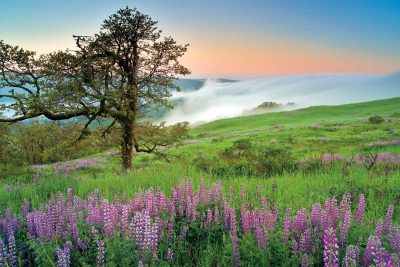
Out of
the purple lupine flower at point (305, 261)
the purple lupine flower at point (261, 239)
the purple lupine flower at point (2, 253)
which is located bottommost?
the purple lupine flower at point (305, 261)

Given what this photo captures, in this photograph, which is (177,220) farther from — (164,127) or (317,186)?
(164,127)

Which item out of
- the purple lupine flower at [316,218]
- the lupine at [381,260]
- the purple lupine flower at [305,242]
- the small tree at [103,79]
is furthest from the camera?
the small tree at [103,79]

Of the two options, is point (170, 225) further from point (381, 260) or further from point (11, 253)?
point (381, 260)

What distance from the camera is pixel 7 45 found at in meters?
16.4

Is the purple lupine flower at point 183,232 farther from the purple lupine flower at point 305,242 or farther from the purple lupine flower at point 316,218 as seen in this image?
the purple lupine flower at point 316,218

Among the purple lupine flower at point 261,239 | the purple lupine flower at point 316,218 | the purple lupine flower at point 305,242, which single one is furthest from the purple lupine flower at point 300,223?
the purple lupine flower at point 261,239

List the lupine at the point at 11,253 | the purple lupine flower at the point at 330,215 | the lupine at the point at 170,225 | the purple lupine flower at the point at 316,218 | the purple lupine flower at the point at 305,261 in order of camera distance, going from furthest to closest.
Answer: the purple lupine flower at the point at 316,218
the purple lupine flower at the point at 330,215
the lupine at the point at 11,253
the lupine at the point at 170,225
the purple lupine flower at the point at 305,261

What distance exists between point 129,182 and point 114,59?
8.42 meters

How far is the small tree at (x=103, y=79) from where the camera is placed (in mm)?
15676

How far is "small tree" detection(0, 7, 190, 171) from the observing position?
51.4ft

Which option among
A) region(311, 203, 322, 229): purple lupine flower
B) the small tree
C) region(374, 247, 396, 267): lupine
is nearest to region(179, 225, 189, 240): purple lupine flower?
region(311, 203, 322, 229): purple lupine flower

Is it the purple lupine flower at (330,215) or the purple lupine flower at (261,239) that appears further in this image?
the purple lupine flower at (330,215)

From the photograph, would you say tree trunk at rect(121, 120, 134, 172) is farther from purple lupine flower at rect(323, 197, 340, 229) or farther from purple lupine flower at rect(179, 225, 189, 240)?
purple lupine flower at rect(323, 197, 340, 229)

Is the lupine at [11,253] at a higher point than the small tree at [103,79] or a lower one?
lower
